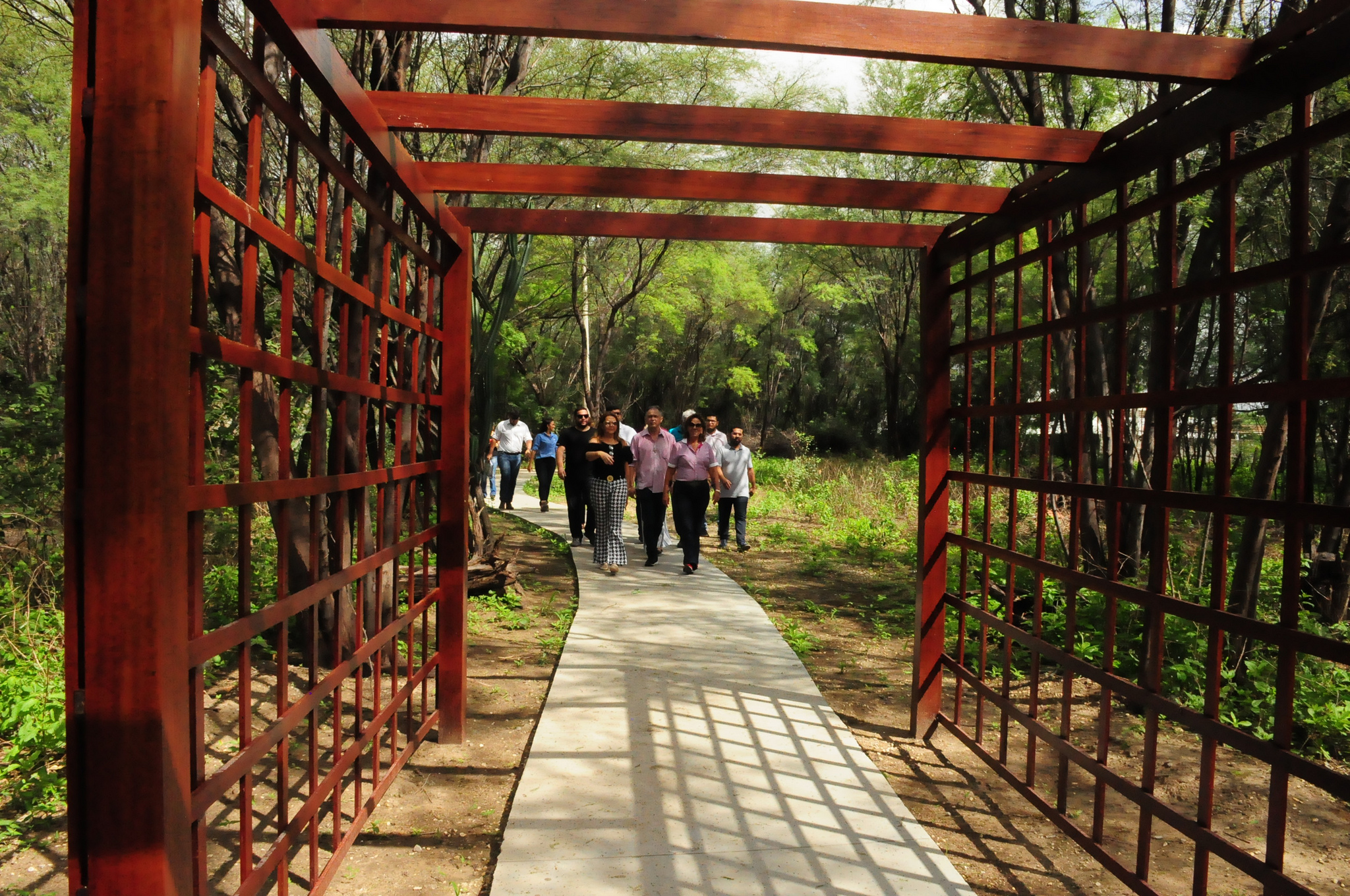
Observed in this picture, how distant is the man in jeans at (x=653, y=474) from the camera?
33.4 ft

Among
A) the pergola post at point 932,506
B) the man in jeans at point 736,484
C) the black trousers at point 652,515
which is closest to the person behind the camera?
the pergola post at point 932,506

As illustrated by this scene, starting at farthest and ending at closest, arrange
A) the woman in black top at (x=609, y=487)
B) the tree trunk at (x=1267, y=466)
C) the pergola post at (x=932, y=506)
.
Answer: the woman in black top at (x=609, y=487), the tree trunk at (x=1267, y=466), the pergola post at (x=932, y=506)

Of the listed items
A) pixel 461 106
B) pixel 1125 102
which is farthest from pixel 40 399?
pixel 1125 102

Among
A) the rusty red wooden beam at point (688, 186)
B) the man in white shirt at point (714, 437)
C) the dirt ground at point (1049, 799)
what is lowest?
the dirt ground at point (1049, 799)

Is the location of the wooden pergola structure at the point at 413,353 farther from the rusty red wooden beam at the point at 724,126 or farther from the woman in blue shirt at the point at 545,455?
the woman in blue shirt at the point at 545,455

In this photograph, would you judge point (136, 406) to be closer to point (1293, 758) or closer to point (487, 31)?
point (487, 31)

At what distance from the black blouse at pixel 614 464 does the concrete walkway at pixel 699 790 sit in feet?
9.27

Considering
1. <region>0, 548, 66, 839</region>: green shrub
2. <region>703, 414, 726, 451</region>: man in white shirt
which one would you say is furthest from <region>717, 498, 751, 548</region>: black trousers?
<region>0, 548, 66, 839</region>: green shrub

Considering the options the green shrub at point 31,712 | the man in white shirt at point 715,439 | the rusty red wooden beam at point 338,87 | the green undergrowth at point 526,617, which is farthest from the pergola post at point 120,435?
the man in white shirt at point 715,439

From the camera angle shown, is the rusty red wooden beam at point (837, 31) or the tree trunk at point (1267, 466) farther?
the tree trunk at point (1267, 466)

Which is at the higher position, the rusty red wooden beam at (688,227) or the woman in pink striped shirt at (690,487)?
the rusty red wooden beam at (688,227)

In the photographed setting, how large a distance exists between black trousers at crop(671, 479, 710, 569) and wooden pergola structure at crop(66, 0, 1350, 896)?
430 cm

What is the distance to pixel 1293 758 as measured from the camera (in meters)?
2.49

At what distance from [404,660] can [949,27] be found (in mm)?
5724
